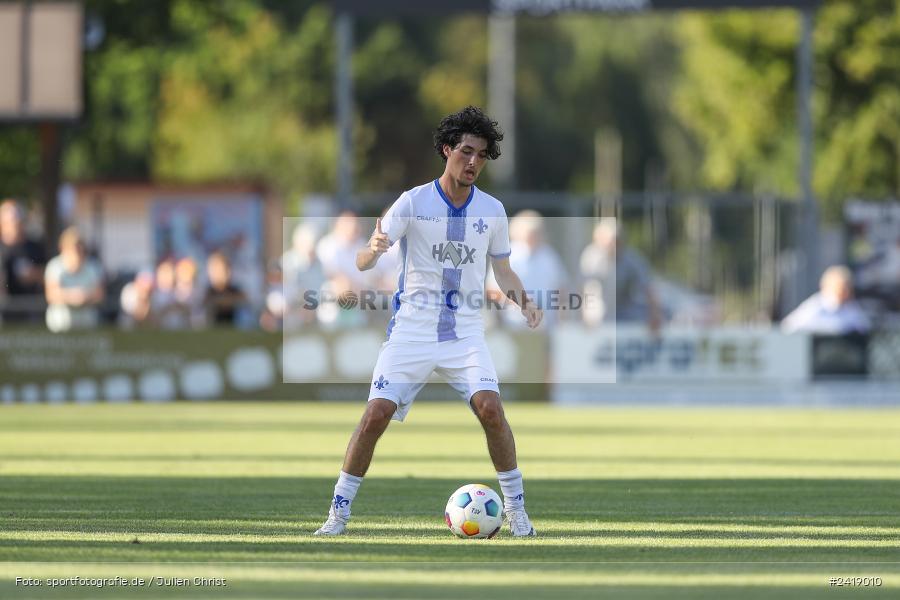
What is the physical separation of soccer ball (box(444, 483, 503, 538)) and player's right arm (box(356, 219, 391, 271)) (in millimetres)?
1397

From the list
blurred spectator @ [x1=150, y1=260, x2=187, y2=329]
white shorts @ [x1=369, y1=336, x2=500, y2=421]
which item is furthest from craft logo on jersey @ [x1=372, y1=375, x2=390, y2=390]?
blurred spectator @ [x1=150, y1=260, x2=187, y2=329]

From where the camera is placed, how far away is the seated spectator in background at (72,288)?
78.8ft

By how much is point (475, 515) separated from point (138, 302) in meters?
15.6

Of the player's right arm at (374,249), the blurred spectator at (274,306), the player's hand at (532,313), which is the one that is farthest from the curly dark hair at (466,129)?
the blurred spectator at (274,306)

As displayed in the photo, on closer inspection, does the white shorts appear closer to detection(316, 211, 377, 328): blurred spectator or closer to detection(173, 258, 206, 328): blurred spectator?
detection(316, 211, 377, 328): blurred spectator

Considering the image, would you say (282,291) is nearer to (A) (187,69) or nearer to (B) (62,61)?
(B) (62,61)

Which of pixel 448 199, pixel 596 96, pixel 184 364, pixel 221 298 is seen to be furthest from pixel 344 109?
pixel 596 96

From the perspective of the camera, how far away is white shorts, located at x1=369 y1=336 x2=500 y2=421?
10.6 m

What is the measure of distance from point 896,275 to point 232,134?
125ft

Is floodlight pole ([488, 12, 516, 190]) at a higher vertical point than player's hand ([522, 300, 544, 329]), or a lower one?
higher

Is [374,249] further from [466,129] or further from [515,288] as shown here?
[515,288]

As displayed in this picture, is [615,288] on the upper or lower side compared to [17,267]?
lower

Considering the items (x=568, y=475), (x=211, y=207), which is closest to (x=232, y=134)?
(x=211, y=207)

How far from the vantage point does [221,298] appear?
25.3 meters
